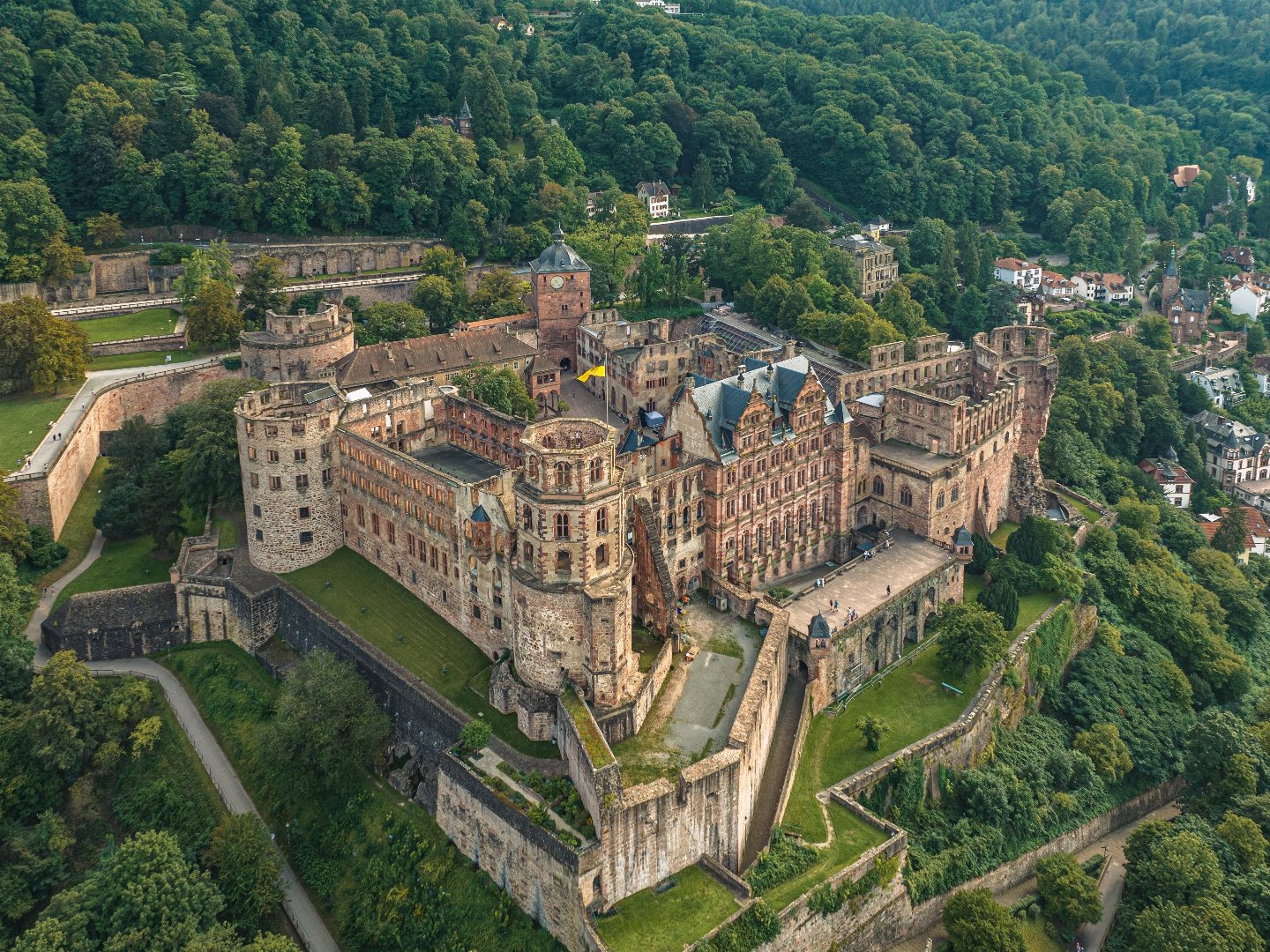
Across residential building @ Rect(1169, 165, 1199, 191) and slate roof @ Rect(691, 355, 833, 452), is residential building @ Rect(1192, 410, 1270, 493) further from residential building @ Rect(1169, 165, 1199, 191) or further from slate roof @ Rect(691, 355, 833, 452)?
residential building @ Rect(1169, 165, 1199, 191)

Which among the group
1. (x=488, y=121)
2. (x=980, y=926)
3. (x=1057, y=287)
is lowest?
(x=980, y=926)

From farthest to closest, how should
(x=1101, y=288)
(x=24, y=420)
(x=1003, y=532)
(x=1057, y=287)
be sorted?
(x=1101, y=288) < (x=1057, y=287) < (x=1003, y=532) < (x=24, y=420)

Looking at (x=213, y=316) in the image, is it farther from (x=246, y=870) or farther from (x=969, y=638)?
(x=969, y=638)

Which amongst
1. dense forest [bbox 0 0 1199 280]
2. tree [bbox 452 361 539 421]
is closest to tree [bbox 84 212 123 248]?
dense forest [bbox 0 0 1199 280]

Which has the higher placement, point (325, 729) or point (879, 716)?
point (325, 729)

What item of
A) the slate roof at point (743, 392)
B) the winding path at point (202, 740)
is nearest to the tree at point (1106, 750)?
the slate roof at point (743, 392)

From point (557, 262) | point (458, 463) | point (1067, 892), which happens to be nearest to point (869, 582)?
point (1067, 892)
